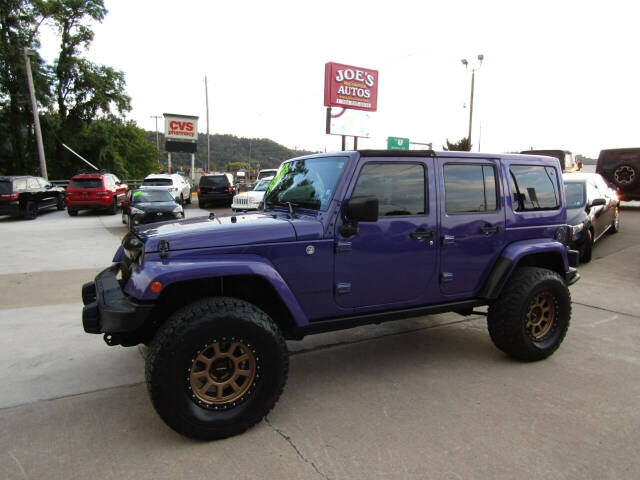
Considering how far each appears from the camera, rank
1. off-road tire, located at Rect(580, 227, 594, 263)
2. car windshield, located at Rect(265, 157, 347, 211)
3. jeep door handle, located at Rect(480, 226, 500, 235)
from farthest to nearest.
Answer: off-road tire, located at Rect(580, 227, 594, 263) → jeep door handle, located at Rect(480, 226, 500, 235) → car windshield, located at Rect(265, 157, 347, 211)

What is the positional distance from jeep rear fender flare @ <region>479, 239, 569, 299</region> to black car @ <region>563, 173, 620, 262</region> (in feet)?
12.9

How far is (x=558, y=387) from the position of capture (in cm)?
343

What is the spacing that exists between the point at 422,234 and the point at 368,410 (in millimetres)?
1399

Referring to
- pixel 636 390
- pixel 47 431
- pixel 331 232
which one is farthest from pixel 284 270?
pixel 636 390

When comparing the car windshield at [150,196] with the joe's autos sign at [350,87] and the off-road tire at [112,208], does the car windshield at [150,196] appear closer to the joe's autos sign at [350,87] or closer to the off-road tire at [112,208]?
the off-road tire at [112,208]

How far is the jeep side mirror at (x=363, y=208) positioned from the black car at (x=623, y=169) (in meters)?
15.1

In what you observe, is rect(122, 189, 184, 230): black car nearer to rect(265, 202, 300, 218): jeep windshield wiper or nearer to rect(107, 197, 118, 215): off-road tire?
Answer: rect(107, 197, 118, 215): off-road tire

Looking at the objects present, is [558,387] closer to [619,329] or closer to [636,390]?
[636,390]

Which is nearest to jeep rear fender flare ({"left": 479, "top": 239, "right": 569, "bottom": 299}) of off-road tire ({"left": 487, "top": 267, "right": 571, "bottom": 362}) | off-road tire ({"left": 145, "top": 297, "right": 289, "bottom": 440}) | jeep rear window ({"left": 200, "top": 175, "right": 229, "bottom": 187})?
off-road tire ({"left": 487, "top": 267, "right": 571, "bottom": 362})

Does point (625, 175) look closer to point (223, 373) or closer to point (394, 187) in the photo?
point (394, 187)

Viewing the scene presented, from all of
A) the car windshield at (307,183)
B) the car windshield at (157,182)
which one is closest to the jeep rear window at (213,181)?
the car windshield at (157,182)

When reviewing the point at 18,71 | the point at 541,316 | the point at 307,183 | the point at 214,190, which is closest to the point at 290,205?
the point at 307,183

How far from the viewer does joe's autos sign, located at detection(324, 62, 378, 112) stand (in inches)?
882

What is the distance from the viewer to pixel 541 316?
3979mm
